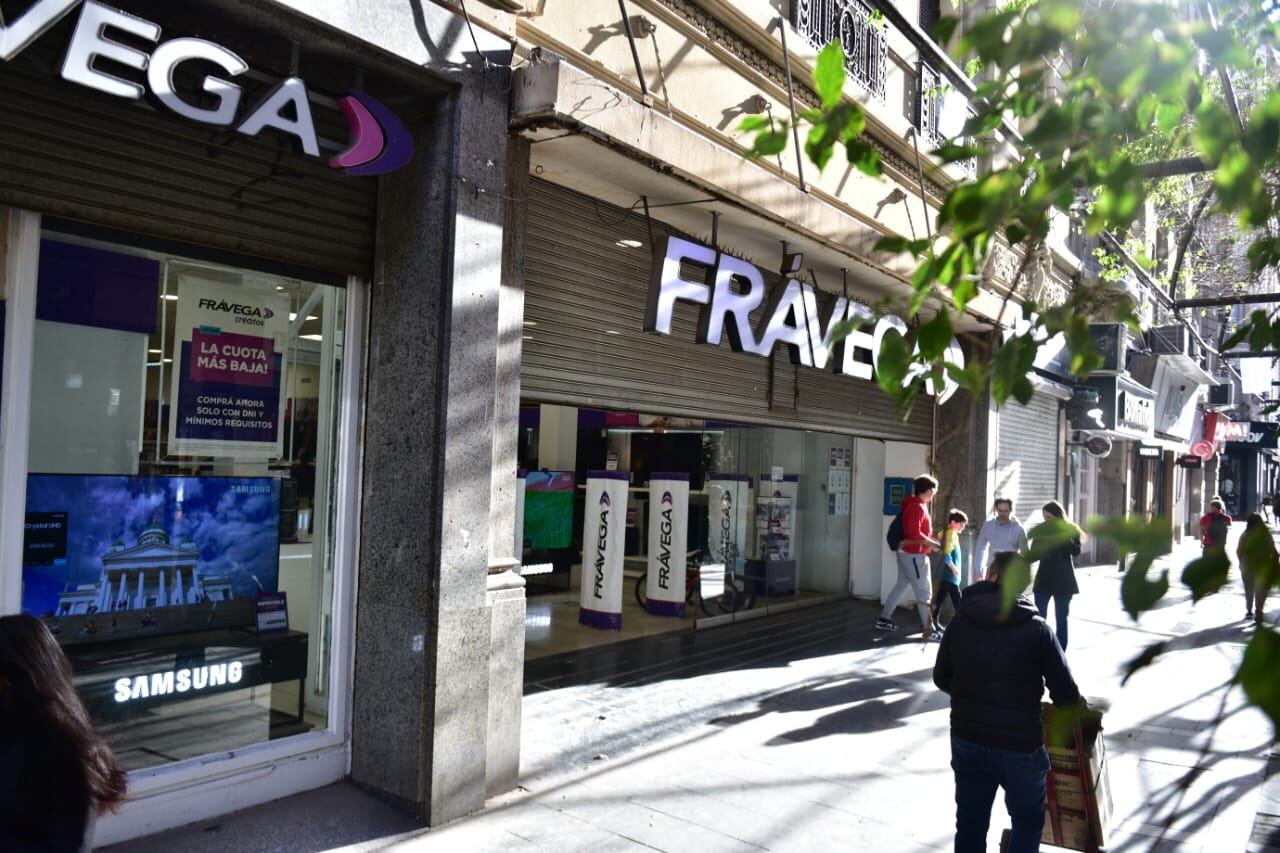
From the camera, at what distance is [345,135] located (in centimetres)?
580

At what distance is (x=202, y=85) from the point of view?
4.66 m

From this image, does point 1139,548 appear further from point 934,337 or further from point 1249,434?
point 1249,434

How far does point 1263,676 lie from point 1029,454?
1670 cm

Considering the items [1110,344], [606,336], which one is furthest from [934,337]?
[1110,344]

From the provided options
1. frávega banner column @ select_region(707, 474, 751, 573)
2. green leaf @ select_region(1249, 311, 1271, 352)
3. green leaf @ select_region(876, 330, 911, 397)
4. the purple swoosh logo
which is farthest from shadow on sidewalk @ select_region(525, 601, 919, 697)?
green leaf @ select_region(876, 330, 911, 397)

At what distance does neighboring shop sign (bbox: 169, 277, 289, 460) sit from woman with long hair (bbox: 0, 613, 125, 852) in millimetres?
2846

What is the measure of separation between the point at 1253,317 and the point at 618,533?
980 cm

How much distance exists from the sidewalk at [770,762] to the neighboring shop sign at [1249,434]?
3149cm

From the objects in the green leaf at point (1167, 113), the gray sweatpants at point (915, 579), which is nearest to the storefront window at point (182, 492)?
the green leaf at point (1167, 113)

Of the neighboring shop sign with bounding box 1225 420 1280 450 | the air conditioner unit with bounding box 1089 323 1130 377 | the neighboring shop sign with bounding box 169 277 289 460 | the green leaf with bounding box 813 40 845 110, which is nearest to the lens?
the green leaf with bounding box 813 40 845 110

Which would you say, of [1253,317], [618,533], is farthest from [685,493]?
[1253,317]

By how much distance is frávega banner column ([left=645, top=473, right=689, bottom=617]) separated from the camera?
510 inches

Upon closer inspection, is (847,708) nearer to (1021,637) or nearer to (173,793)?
(1021,637)

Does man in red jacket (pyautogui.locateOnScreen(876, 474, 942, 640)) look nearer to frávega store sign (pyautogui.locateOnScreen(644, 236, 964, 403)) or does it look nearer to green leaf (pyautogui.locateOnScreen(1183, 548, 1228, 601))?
frávega store sign (pyautogui.locateOnScreen(644, 236, 964, 403))
